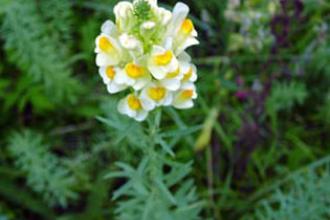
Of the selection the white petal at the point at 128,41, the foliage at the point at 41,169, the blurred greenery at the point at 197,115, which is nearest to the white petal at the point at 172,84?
the white petal at the point at 128,41

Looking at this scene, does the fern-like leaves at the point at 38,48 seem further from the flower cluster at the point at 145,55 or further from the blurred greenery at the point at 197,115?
the flower cluster at the point at 145,55

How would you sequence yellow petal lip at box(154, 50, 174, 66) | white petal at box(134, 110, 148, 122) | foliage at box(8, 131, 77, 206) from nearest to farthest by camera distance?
yellow petal lip at box(154, 50, 174, 66)
white petal at box(134, 110, 148, 122)
foliage at box(8, 131, 77, 206)

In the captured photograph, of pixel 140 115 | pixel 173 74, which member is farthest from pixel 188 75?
pixel 140 115

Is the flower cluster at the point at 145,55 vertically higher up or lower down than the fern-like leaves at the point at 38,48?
higher up

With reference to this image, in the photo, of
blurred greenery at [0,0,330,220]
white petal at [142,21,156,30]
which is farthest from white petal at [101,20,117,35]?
blurred greenery at [0,0,330,220]

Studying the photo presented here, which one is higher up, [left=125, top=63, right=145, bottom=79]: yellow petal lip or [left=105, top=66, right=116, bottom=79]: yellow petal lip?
[left=125, top=63, right=145, bottom=79]: yellow petal lip

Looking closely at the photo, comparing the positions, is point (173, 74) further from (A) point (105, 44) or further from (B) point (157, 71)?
(A) point (105, 44)

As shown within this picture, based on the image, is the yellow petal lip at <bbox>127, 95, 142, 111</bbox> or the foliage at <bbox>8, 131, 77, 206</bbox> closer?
the yellow petal lip at <bbox>127, 95, 142, 111</bbox>

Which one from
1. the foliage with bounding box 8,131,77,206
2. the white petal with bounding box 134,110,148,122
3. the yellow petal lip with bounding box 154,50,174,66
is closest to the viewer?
the yellow petal lip with bounding box 154,50,174,66

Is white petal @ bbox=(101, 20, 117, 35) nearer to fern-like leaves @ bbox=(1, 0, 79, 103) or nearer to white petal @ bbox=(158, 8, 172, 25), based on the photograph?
white petal @ bbox=(158, 8, 172, 25)
